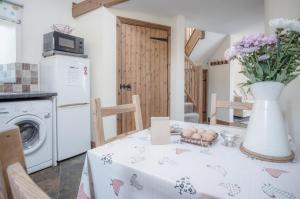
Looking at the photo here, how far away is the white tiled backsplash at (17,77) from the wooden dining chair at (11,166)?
2498mm

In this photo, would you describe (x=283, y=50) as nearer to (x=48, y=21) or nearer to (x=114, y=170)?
(x=114, y=170)

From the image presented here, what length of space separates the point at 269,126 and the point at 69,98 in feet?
7.76

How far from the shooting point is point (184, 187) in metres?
0.58

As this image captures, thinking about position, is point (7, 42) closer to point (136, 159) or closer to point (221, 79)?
point (136, 159)

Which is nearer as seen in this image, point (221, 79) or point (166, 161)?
point (166, 161)

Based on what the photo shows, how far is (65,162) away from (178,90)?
2176 millimetres

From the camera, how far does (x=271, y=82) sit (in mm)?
770

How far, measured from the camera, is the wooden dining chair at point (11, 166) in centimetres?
31

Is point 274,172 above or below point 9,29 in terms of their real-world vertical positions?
below

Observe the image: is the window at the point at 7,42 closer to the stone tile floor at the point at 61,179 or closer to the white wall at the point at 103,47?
the white wall at the point at 103,47

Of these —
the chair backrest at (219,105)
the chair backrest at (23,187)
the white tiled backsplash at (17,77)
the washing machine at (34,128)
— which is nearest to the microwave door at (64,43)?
the white tiled backsplash at (17,77)

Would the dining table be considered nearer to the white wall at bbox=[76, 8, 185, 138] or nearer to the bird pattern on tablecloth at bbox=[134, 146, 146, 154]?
the bird pattern on tablecloth at bbox=[134, 146, 146, 154]

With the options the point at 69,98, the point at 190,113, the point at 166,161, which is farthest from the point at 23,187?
the point at 190,113

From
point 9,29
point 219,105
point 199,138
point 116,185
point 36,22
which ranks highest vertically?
point 36,22
